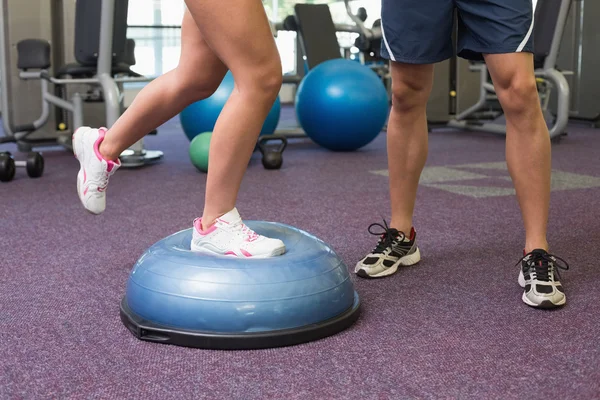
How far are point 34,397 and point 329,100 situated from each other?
3376 mm

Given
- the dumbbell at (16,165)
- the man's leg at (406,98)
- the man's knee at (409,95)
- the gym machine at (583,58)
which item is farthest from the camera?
the gym machine at (583,58)

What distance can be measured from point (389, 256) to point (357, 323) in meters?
0.42

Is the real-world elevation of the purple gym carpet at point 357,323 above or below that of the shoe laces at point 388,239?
below

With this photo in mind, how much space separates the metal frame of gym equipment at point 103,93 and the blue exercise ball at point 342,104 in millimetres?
992

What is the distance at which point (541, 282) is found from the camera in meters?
1.64

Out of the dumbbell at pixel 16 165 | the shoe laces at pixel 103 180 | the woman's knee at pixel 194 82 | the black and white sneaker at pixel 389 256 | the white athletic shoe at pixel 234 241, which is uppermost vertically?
the woman's knee at pixel 194 82

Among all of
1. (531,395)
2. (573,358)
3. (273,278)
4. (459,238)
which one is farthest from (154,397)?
(459,238)

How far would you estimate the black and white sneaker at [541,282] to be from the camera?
1.60 m

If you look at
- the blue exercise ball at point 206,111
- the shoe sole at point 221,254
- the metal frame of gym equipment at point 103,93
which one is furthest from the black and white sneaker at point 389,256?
the metal frame of gym equipment at point 103,93

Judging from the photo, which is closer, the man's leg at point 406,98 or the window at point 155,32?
the man's leg at point 406,98

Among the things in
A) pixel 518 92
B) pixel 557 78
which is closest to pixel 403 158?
pixel 518 92

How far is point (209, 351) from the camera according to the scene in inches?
54.6

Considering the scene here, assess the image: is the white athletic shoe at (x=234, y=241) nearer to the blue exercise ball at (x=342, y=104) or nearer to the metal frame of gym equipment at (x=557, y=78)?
the blue exercise ball at (x=342, y=104)

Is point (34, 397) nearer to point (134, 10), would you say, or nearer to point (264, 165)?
point (264, 165)
